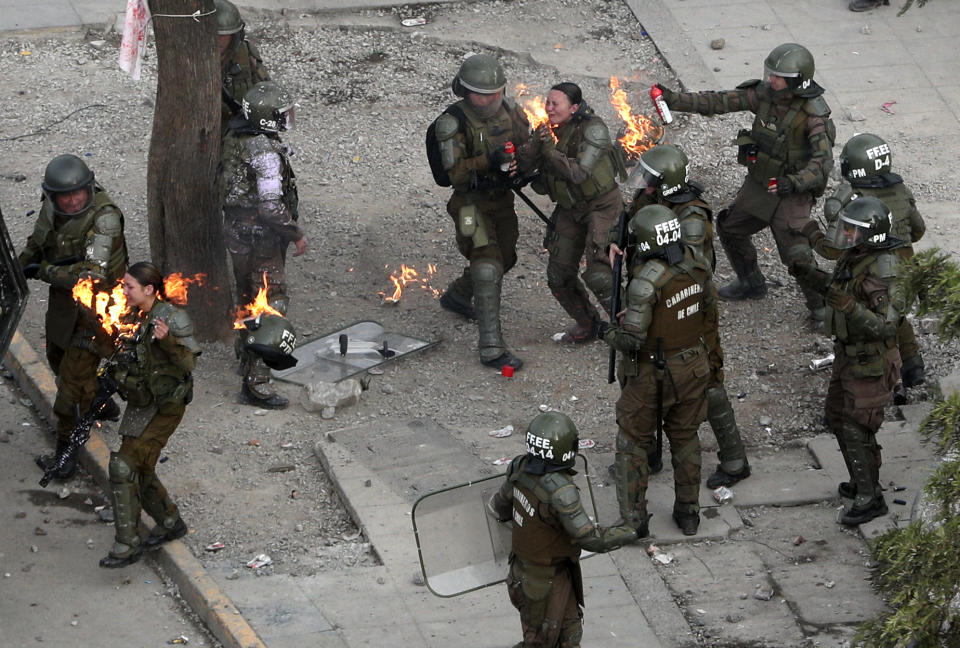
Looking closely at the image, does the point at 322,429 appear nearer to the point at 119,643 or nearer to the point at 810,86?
the point at 119,643

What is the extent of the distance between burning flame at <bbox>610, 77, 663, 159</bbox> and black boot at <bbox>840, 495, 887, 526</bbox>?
4.48 metres

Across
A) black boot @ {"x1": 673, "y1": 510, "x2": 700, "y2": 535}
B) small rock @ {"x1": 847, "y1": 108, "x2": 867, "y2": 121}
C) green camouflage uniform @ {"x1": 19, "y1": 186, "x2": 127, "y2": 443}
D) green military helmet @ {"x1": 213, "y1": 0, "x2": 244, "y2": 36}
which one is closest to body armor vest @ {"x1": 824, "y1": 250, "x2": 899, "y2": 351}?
black boot @ {"x1": 673, "y1": 510, "x2": 700, "y2": 535}

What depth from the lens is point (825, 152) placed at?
962 centimetres

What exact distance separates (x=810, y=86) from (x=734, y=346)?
5.98 feet

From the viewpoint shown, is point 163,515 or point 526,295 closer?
point 163,515

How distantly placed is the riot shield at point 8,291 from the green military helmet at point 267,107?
1691 mm

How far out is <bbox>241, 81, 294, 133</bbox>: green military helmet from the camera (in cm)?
902

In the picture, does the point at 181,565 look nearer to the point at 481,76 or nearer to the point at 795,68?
the point at 481,76

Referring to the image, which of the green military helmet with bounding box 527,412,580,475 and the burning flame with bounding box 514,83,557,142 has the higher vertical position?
the green military helmet with bounding box 527,412,580,475

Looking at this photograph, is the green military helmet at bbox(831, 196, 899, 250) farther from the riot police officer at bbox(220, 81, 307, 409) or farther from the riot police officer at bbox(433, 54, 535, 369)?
the riot police officer at bbox(220, 81, 307, 409)

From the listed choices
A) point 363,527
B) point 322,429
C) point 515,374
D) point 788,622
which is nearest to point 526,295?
point 515,374

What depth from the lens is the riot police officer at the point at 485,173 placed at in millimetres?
9406

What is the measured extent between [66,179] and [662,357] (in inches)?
137

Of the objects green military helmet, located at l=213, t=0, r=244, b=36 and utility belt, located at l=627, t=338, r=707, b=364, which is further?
green military helmet, located at l=213, t=0, r=244, b=36
